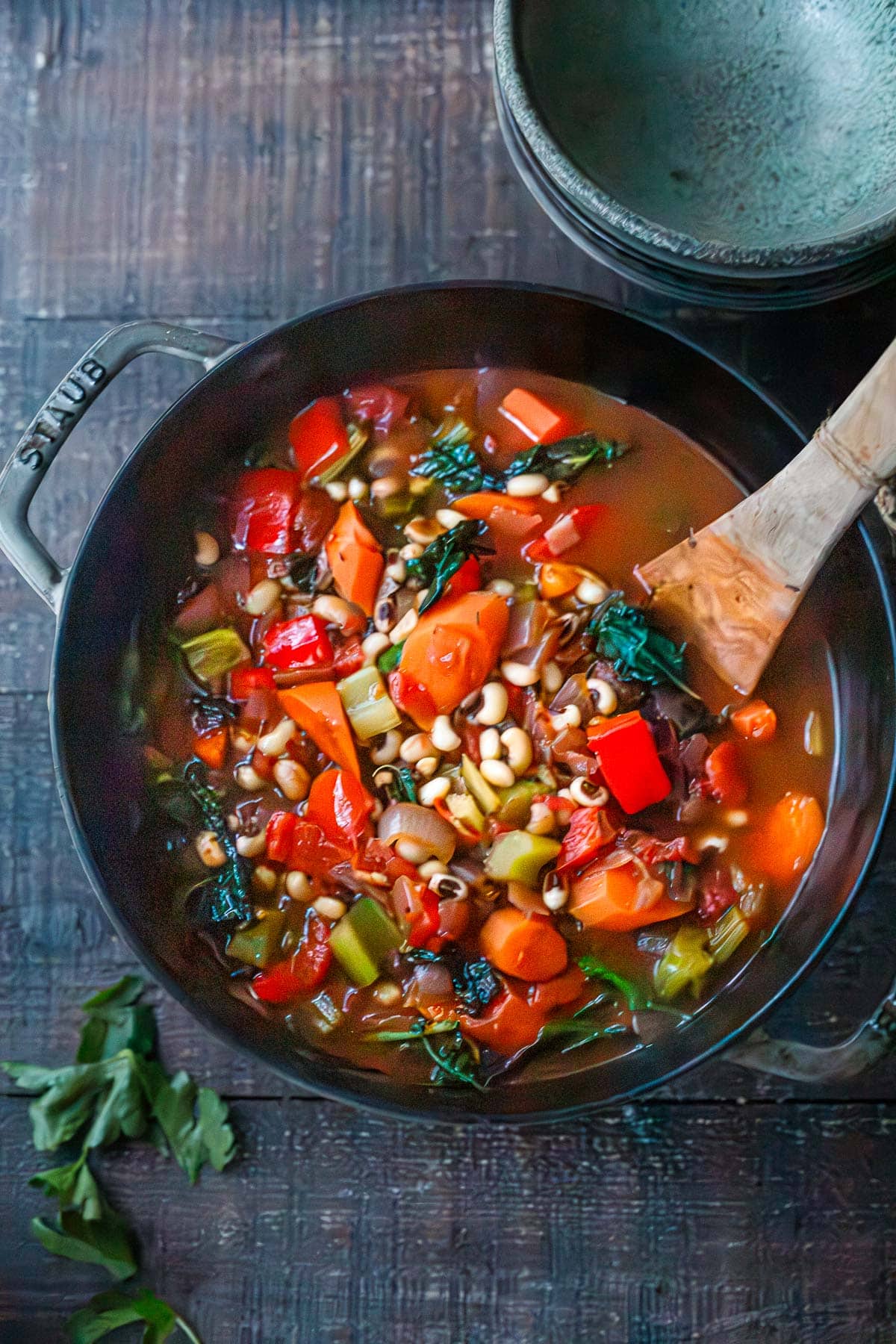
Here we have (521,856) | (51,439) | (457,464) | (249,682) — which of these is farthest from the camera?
(457,464)

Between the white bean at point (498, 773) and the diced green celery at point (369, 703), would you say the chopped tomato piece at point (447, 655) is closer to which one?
the diced green celery at point (369, 703)

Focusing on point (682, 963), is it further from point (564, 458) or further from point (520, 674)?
point (564, 458)

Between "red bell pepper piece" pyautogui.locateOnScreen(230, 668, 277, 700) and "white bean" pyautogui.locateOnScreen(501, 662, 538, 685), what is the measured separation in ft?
1.72

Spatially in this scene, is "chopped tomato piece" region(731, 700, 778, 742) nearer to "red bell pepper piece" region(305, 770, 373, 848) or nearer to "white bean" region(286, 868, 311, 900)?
"red bell pepper piece" region(305, 770, 373, 848)

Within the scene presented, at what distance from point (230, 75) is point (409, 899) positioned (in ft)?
7.01

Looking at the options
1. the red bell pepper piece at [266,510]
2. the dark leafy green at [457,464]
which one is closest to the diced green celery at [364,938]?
the red bell pepper piece at [266,510]

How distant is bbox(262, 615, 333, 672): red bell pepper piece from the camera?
2461 mm

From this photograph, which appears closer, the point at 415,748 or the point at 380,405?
the point at 415,748

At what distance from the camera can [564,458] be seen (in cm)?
255

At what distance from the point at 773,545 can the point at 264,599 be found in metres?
1.12

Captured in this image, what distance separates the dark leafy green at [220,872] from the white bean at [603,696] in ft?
2.81

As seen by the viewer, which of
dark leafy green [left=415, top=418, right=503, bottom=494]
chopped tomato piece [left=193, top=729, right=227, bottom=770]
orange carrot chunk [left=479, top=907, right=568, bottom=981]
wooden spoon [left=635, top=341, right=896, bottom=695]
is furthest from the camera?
dark leafy green [left=415, top=418, right=503, bottom=494]

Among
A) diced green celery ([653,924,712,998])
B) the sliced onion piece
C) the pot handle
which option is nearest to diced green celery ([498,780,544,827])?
the sliced onion piece

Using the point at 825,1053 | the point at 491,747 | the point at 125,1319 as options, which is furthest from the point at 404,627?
the point at 125,1319
